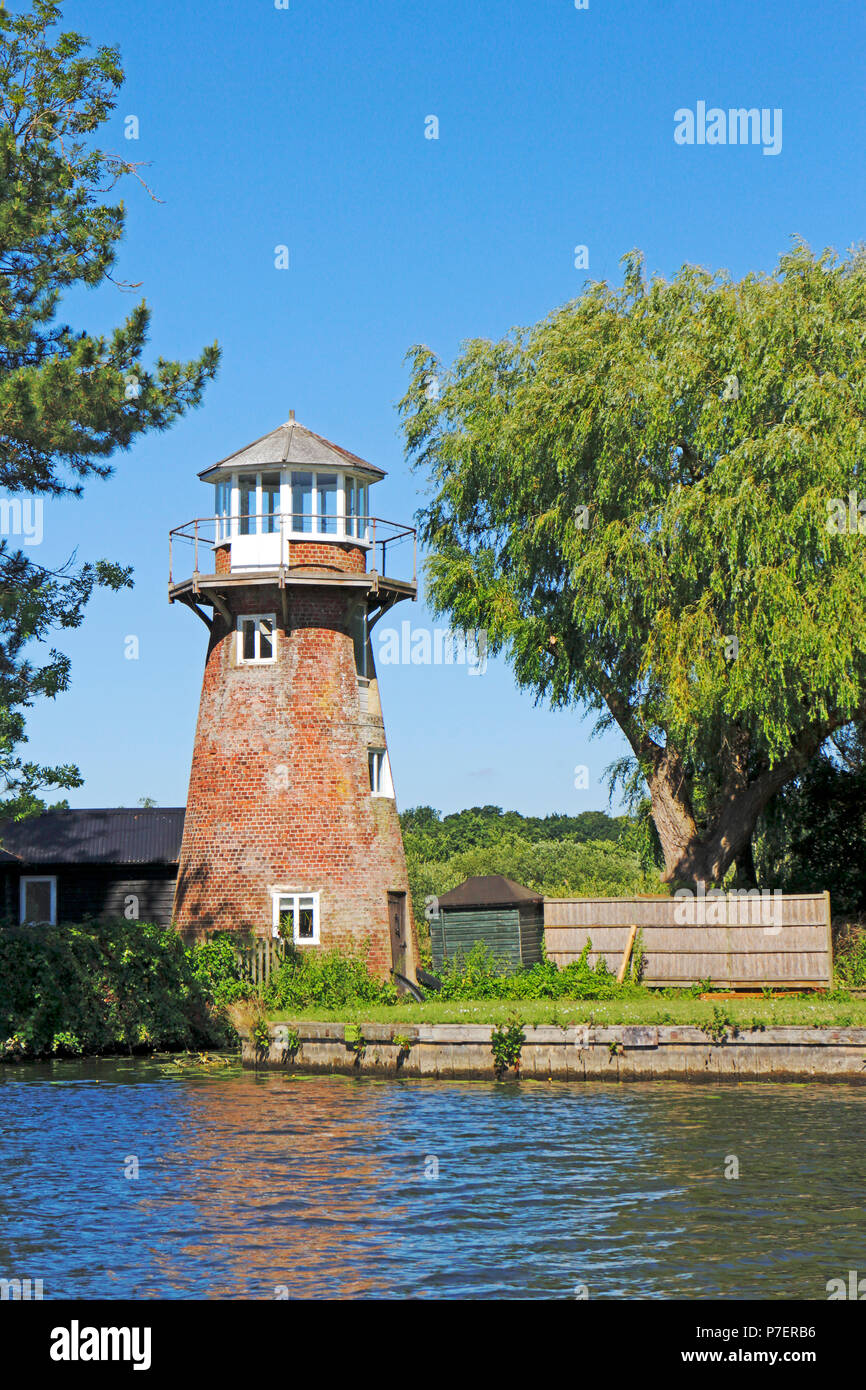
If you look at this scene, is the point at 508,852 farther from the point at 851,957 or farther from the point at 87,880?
the point at 851,957

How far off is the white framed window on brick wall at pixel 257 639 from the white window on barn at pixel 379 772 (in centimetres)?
347

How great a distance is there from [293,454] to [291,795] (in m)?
8.18

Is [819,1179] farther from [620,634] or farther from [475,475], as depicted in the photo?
[475,475]

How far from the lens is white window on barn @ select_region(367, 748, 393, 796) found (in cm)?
3750

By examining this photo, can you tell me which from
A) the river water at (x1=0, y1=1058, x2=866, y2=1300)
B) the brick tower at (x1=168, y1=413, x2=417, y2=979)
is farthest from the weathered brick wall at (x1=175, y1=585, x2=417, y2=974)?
the river water at (x1=0, y1=1058, x2=866, y2=1300)

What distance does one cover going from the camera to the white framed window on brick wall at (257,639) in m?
37.0

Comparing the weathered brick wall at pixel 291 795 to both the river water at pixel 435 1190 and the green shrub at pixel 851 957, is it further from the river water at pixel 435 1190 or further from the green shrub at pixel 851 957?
the green shrub at pixel 851 957

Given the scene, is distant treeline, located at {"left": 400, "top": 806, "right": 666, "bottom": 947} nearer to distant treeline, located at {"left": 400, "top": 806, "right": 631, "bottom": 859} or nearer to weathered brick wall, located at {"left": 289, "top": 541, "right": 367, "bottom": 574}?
distant treeline, located at {"left": 400, "top": 806, "right": 631, "bottom": 859}

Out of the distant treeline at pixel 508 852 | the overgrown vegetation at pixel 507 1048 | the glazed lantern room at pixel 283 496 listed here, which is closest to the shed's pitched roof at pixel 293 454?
the glazed lantern room at pixel 283 496

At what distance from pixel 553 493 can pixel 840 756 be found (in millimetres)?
9750

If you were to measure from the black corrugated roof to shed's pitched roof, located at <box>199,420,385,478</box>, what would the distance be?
426 inches

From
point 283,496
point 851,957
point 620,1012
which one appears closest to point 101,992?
point 620,1012
